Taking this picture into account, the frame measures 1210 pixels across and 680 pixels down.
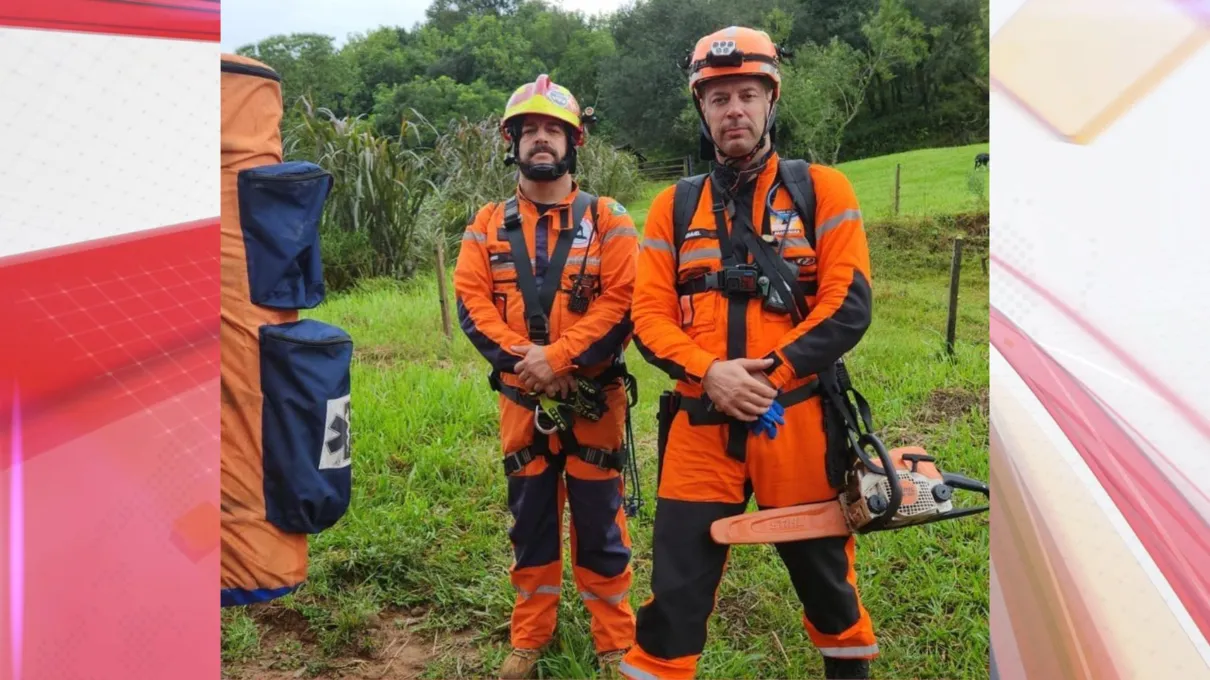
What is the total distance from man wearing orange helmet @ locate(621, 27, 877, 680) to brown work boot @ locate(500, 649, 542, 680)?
862 mm

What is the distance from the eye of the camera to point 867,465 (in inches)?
99.0

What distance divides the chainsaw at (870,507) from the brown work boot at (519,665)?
1.25m

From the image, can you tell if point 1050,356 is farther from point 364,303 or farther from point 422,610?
point 364,303

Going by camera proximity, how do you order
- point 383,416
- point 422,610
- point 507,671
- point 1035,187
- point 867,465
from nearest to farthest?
point 1035,187 < point 867,465 < point 507,671 < point 422,610 < point 383,416

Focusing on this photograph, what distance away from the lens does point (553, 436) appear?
10.8ft

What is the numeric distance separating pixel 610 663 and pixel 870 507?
1.39m

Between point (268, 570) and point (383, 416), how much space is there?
2.53m

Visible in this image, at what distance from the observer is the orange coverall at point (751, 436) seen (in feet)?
8.40

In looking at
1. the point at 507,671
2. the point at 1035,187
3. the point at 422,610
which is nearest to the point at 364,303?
the point at 422,610

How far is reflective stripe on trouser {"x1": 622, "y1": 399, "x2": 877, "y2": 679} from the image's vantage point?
2.58 m

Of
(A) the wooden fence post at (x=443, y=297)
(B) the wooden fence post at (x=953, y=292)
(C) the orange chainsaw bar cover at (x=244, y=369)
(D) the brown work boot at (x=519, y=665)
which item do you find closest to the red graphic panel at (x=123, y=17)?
(C) the orange chainsaw bar cover at (x=244, y=369)

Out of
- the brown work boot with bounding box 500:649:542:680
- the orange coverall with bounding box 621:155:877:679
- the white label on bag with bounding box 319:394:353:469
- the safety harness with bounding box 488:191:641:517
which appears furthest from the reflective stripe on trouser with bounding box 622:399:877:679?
the white label on bag with bounding box 319:394:353:469

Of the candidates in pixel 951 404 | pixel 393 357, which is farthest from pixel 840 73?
pixel 393 357

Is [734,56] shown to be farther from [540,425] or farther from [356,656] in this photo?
[356,656]
